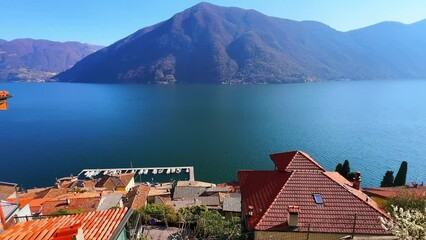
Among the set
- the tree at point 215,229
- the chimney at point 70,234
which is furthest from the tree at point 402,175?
the chimney at point 70,234

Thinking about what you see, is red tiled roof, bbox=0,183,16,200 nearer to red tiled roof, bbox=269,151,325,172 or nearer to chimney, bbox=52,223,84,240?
chimney, bbox=52,223,84,240

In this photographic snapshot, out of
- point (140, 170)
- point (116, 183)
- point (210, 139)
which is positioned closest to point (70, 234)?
point (116, 183)

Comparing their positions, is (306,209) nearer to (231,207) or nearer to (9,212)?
(9,212)

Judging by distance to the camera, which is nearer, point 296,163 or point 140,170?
point 296,163

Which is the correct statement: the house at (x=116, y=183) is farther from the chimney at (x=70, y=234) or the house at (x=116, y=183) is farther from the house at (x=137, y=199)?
the chimney at (x=70, y=234)

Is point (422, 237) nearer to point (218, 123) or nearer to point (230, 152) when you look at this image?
point (230, 152)

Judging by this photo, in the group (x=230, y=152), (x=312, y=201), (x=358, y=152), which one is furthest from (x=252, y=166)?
(x=312, y=201)
